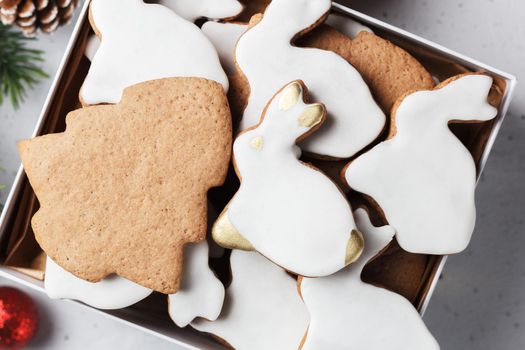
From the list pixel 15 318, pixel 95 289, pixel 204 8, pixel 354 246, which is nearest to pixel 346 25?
pixel 204 8

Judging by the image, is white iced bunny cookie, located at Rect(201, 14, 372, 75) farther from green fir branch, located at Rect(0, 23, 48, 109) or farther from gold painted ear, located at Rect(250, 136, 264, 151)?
green fir branch, located at Rect(0, 23, 48, 109)

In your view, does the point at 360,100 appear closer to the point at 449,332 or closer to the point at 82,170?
the point at 82,170

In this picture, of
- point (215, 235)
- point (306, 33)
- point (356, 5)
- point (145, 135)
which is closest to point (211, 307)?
point (215, 235)

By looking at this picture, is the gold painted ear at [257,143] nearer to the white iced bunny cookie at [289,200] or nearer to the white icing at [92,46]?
the white iced bunny cookie at [289,200]

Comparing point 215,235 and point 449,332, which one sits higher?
point 215,235

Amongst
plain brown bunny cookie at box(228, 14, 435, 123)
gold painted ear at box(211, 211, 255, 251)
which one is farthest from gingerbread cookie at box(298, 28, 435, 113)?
gold painted ear at box(211, 211, 255, 251)

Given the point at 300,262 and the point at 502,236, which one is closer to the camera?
the point at 300,262
